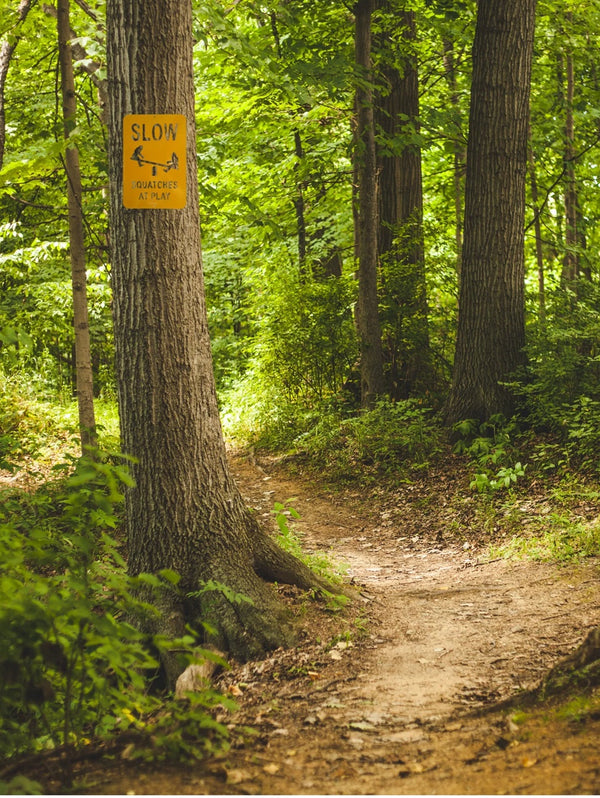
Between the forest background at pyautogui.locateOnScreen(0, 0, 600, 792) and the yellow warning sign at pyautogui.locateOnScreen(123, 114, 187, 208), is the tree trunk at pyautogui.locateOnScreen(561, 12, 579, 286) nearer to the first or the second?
the forest background at pyautogui.locateOnScreen(0, 0, 600, 792)

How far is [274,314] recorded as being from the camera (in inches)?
516

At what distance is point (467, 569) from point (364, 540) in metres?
1.52

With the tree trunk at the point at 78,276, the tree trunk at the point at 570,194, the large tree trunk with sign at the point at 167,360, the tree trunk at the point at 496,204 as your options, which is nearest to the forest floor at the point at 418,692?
the large tree trunk with sign at the point at 167,360

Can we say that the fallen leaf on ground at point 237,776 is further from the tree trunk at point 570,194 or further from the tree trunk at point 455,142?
the tree trunk at point 455,142

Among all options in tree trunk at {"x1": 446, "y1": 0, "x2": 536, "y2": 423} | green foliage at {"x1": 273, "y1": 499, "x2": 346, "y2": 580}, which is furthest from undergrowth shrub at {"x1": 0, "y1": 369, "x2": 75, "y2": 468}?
tree trunk at {"x1": 446, "y1": 0, "x2": 536, "y2": 423}

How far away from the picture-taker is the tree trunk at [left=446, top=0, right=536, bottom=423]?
871 centimetres

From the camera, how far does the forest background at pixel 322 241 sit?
7828 millimetres

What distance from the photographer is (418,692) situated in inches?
146

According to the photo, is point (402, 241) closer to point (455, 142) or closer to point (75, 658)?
point (455, 142)

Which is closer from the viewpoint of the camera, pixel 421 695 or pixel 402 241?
pixel 421 695

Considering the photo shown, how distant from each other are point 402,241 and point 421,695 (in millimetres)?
8885

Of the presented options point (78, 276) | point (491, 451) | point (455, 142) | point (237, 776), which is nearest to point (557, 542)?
point (491, 451)

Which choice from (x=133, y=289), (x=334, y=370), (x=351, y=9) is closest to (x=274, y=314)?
(x=334, y=370)

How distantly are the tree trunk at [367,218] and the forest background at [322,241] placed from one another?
0.18 metres
